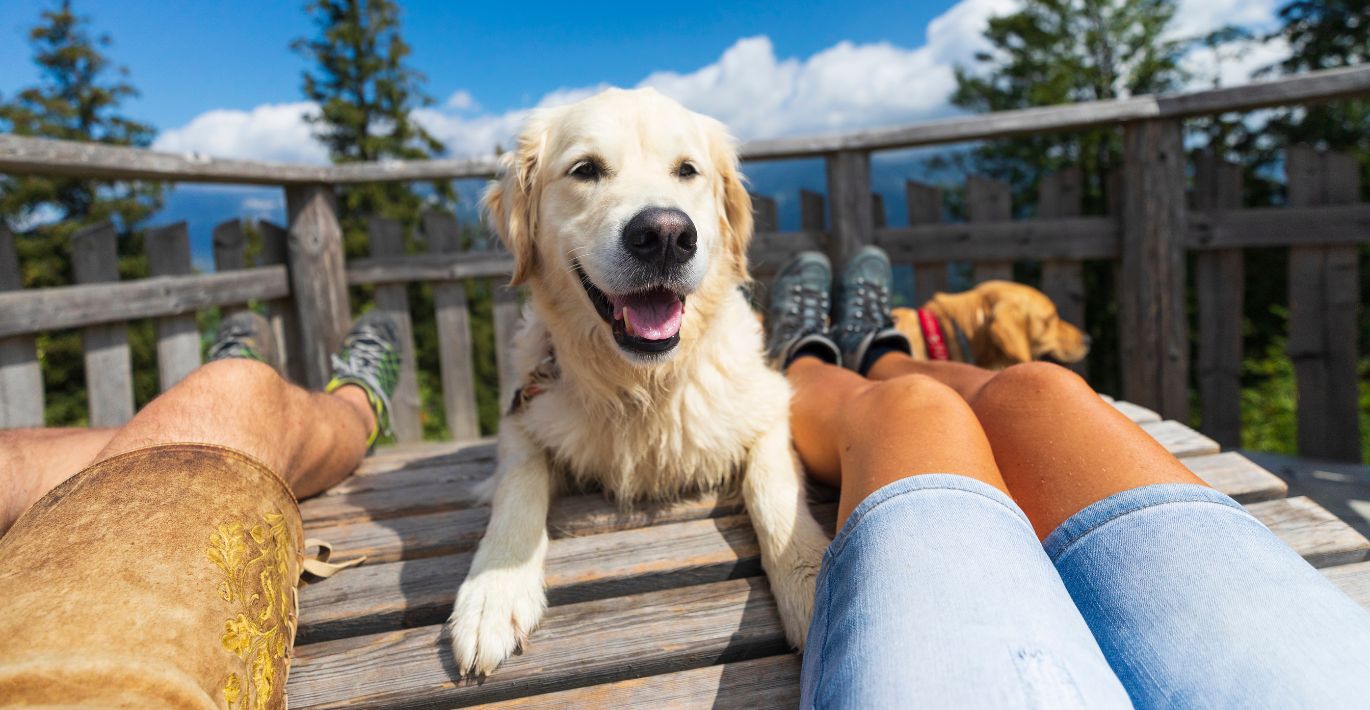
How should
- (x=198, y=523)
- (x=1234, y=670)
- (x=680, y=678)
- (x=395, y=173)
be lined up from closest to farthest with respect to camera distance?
(x=1234, y=670), (x=198, y=523), (x=680, y=678), (x=395, y=173)

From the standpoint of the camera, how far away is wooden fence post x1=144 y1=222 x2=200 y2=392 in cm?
348

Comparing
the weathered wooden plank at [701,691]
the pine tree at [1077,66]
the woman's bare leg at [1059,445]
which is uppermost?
the pine tree at [1077,66]

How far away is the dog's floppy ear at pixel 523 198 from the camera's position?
89.0 inches

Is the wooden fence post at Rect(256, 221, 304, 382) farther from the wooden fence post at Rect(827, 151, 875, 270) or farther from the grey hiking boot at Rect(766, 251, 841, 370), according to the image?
the wooden fence post at Rect(827, 151, 875, 270)

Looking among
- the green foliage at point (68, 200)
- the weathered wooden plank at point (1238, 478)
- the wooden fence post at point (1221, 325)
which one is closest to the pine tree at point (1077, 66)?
the wooden fence post at point (1221, 325)

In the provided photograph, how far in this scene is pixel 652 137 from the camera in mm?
2129

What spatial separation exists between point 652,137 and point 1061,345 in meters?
3.29

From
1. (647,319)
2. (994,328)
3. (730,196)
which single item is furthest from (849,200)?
(647,319)

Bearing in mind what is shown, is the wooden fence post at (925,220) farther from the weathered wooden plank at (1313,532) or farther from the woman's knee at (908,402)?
the woman's knee at (908,402)

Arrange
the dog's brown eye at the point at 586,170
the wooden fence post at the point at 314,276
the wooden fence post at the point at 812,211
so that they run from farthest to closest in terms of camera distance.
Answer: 1. the wooden fence post at the point at 812,211
2. the wooden fence post at the point at 314,276
3. the dog's brown eye at the point at 586,170

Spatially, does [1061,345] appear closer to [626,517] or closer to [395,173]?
[626,517]

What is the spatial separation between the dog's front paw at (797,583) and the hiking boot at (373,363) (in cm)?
208

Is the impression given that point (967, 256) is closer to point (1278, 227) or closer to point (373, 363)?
point (1278, 227)

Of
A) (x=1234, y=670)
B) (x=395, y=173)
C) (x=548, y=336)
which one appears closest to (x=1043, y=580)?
(x=1234, y=670)
